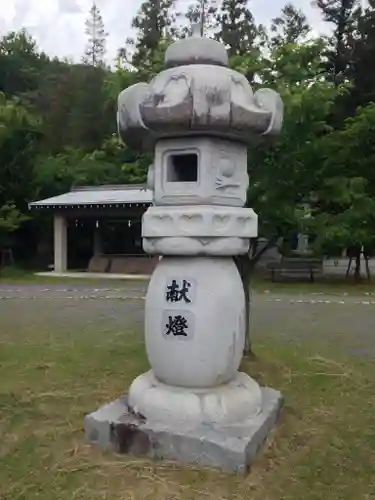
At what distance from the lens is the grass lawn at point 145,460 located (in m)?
3.06

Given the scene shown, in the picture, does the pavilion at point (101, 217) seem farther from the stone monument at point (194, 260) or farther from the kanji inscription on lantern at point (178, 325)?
the kanji inscription on lantern at point (178, 325)

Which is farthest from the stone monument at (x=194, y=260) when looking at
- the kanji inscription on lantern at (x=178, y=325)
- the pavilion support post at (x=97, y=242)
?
the pavilion support post at (x=97, y=242)

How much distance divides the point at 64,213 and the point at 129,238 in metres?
3.18

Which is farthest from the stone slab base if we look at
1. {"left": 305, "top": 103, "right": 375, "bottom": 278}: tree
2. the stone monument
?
{"left": 305, "top": 103, "right": 375, "bottom": 278}: tree

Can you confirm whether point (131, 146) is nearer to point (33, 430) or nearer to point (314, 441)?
point (33, 430)

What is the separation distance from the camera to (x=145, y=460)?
3393mm

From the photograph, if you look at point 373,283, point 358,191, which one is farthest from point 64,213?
point 358,191

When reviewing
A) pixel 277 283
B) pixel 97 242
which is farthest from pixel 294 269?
pixel 97 242

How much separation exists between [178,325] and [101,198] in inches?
564

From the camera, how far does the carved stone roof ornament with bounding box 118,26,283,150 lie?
3.42 meters

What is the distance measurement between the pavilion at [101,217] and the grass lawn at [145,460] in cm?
1050

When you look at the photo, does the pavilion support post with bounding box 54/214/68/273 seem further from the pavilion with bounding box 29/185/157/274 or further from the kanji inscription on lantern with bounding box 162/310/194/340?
the kanji inscription on lantern with bounding box 162/310/194/340

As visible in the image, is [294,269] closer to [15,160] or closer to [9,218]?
[9,218]

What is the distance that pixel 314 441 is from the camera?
374 centimetres
